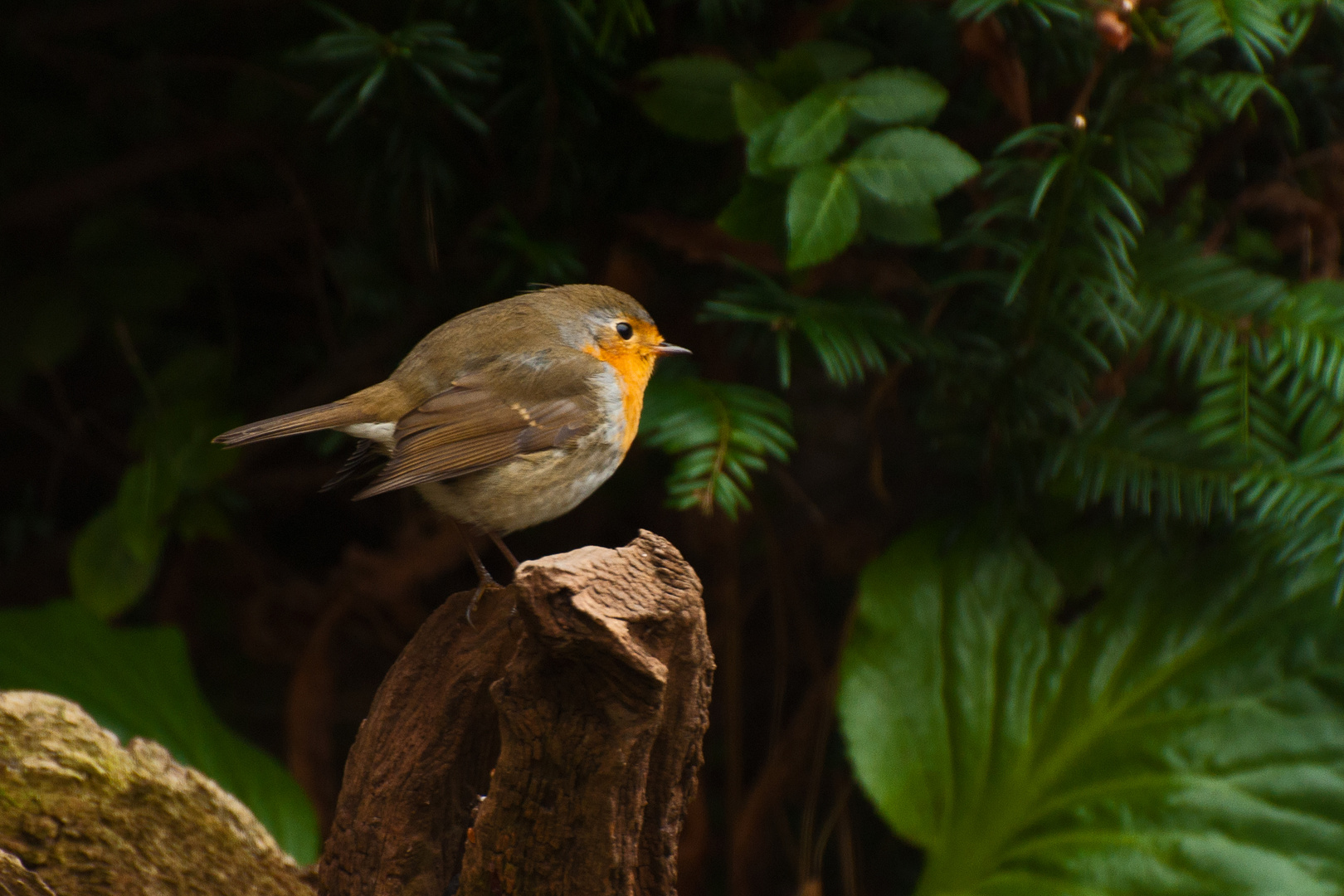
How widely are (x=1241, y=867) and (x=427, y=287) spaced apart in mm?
2012

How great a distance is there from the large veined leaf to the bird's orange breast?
66 centimetres

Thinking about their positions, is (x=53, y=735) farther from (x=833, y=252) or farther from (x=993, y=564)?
(x=993, y=564)

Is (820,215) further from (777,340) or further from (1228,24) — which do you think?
(1228,24)

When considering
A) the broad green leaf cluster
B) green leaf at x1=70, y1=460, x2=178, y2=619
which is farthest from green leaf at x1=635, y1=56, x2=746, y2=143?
green leaf at x1=70, y1=460, x2=178, y2=619

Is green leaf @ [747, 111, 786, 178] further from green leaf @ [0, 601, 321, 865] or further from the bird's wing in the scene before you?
green leaf @ [0, 601, 321, 865]

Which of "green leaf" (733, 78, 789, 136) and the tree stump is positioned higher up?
"green leaf" (733, 78, 789, 136)

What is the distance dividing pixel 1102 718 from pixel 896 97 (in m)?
1.25

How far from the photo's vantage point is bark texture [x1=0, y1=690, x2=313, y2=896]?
1.59 meters

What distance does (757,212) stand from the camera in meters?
2.17

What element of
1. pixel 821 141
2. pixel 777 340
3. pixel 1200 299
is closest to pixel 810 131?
pixel 821 141

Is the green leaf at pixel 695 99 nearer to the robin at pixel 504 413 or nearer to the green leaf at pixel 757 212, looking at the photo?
the green leaf at pixel 757 212

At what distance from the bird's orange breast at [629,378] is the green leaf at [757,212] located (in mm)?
291

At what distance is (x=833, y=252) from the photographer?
6.55 ft

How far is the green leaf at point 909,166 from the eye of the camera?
2.02 meters
